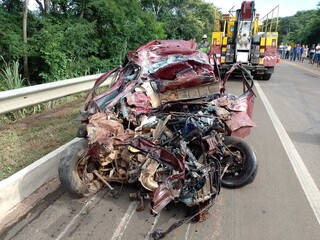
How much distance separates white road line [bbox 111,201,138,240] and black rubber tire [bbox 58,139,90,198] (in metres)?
0.57

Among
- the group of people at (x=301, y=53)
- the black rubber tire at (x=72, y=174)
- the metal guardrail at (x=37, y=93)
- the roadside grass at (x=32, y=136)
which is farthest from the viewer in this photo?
the group of people at (x=301, y=53)

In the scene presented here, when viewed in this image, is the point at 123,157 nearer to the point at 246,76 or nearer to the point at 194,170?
the point at 194,170

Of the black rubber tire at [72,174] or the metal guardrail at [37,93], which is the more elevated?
the metal guardrail at [37,93]

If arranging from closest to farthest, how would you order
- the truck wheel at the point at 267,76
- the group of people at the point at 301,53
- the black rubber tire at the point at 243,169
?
the black rubber tire at the point at 243,169 → the truck wheel at the point at 267,76 → the group of people at the point at 301,53

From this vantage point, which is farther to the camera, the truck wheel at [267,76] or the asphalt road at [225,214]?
the truck wheel at [267,76]

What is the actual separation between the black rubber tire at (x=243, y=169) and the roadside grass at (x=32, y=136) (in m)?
2.48

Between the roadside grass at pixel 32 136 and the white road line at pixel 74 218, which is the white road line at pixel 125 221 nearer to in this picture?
the white road line at pixel 74 218

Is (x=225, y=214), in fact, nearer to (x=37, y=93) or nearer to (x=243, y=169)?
(x=243, y=169)

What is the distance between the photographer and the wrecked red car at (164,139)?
3.35 meters

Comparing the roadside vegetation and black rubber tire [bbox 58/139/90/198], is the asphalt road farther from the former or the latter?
the roadside vegetation

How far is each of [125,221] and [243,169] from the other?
1.64 metres

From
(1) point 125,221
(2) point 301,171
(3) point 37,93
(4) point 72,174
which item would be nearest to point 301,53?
(2) point 301,171

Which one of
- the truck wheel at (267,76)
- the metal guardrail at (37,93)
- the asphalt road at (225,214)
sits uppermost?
the metal guardrail at (37,93)

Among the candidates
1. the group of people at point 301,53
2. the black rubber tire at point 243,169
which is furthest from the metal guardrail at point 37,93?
the group of people at point 301,53
